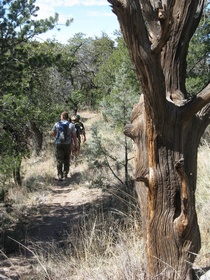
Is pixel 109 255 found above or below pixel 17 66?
below

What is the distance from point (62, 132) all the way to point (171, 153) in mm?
7374

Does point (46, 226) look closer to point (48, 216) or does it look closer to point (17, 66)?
point (48, 216)

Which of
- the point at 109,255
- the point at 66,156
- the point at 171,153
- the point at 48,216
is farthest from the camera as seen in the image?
the point at 66,156

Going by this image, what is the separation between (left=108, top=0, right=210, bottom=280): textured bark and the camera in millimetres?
2797

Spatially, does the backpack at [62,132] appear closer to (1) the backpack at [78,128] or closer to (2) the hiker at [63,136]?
(2) the hiker at [63,136]

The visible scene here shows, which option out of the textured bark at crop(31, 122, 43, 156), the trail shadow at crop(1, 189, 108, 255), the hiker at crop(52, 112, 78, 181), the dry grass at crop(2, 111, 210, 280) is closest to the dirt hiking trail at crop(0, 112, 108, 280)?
the trail shadow at crop(1, 189, 108, 255)

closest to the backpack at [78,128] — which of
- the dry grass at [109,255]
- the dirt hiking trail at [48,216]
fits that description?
the dirt hiking trail at [48,216]

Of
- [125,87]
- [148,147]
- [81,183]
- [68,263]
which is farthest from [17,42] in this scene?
[148,147]

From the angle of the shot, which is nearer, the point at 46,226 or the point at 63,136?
the point at 46,226

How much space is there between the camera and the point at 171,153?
2.87 metres

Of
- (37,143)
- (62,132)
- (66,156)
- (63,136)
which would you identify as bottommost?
(66,156)

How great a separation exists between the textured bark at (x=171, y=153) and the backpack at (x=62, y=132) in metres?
7.07

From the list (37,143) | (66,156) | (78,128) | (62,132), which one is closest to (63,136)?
(62,132)

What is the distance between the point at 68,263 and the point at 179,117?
2002 mm
